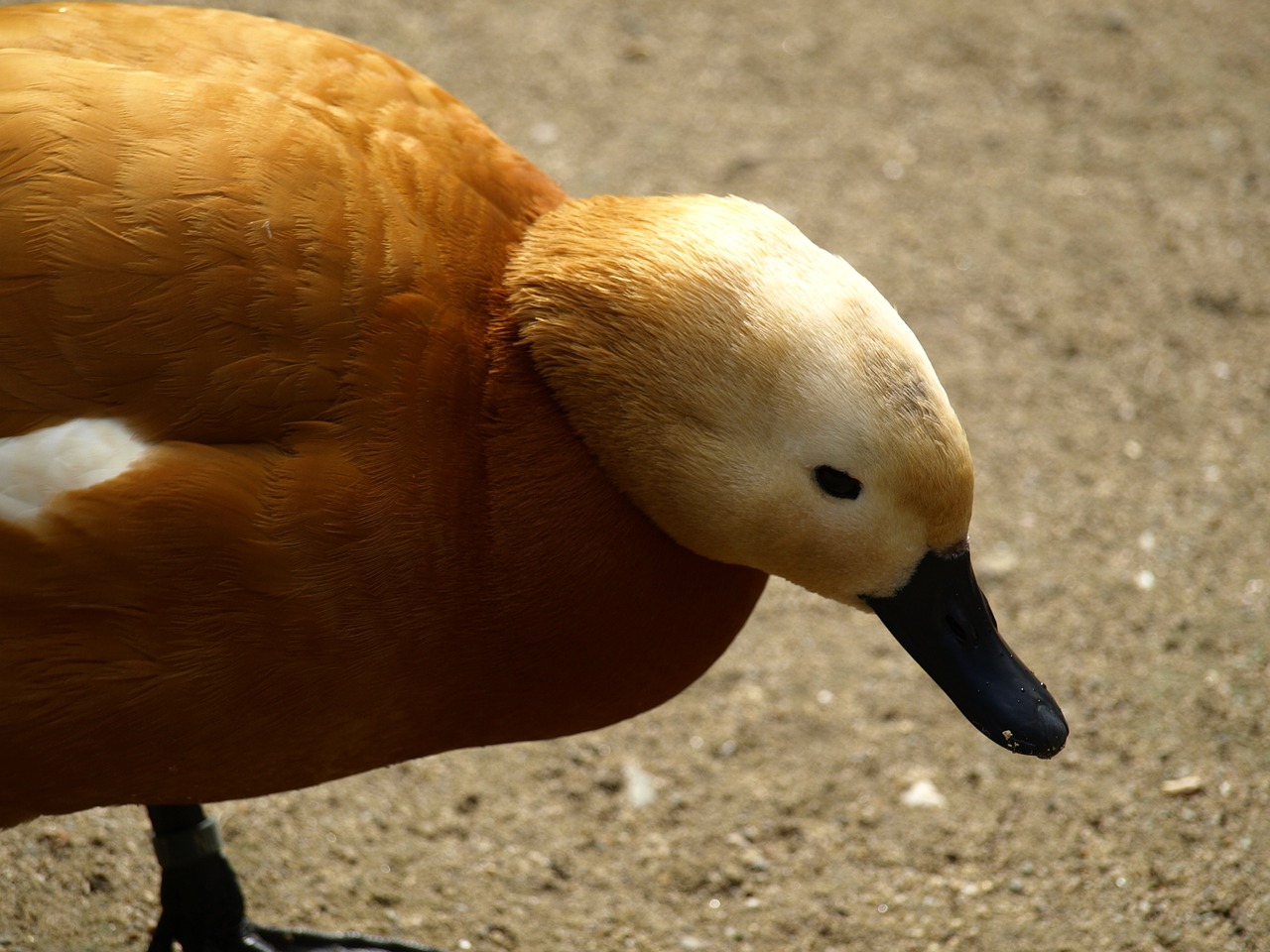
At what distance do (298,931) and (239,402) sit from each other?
3.73ft

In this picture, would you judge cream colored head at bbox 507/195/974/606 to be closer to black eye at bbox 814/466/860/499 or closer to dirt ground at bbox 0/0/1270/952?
black eye at bbox 814/466/860/499

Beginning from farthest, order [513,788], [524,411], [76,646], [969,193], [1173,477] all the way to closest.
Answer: [969,193] < [1173,477] < [513,788] < [524,411] < [76,646]

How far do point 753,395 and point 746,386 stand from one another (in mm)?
15

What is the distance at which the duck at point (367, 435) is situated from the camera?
5.52ft

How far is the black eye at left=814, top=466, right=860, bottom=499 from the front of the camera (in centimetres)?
180

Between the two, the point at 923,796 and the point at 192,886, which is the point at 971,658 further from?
the point at 192,886

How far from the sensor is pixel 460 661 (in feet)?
6.12

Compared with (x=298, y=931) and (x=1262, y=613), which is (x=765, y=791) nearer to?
(x=298, y=931)

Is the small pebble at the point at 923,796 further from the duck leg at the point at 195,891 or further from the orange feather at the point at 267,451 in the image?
A: the duck leg at the point at 195,891

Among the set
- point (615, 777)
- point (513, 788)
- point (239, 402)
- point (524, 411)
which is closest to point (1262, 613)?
point (615, 777)

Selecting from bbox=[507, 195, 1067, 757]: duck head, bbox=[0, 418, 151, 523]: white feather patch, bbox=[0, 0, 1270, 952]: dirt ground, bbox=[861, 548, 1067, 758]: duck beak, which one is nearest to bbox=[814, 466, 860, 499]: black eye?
bbox=[507, 195, 1067, 757]: duck head

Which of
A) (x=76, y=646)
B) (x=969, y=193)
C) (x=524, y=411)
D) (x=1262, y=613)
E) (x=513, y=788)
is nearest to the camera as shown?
(x=76, y=646)

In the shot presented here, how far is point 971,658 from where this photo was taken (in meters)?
1.98

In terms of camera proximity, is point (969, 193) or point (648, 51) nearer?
point (969, 193)
